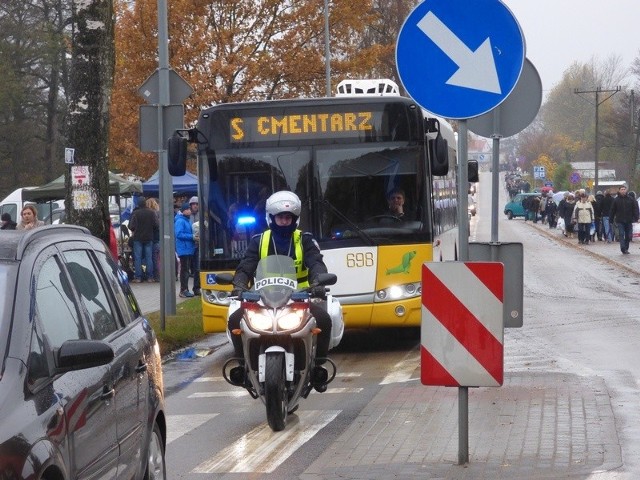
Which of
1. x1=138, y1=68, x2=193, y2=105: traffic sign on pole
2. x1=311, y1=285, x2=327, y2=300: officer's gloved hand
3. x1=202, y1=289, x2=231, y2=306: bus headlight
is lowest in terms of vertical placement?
x1=202, y1=289, x2=231, y2=306: bus headlight

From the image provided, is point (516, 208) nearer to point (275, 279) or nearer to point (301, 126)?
point (301, 126)

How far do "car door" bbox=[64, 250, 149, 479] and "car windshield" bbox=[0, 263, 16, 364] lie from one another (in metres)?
0.62

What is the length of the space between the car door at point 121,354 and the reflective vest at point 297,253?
3.91 metres

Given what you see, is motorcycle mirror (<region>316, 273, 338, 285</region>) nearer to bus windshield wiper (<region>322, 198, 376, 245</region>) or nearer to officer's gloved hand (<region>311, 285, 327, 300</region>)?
officer's gloved hand (<region>311, 285, 327, 300</region>)

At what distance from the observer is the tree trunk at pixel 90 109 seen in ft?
49.4

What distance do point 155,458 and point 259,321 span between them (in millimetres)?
3399

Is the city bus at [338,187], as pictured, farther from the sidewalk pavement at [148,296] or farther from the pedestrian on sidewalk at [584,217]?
the pedestrian on sidewalk at [584,217]

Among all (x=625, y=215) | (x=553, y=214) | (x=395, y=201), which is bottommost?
(x=553, y=214)

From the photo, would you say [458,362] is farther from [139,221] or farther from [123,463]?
[139,221]

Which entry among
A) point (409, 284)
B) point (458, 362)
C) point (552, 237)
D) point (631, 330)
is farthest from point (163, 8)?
point (552, 237)

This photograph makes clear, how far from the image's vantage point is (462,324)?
7.73m

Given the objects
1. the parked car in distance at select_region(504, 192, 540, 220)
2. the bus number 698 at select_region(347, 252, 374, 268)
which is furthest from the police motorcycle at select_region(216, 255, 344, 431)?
the parked car in distance at select_region(504, 192, 540, 220)

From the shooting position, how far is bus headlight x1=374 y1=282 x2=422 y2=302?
14930 mm

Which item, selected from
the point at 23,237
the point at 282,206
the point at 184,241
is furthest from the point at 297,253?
the point at 184,241
